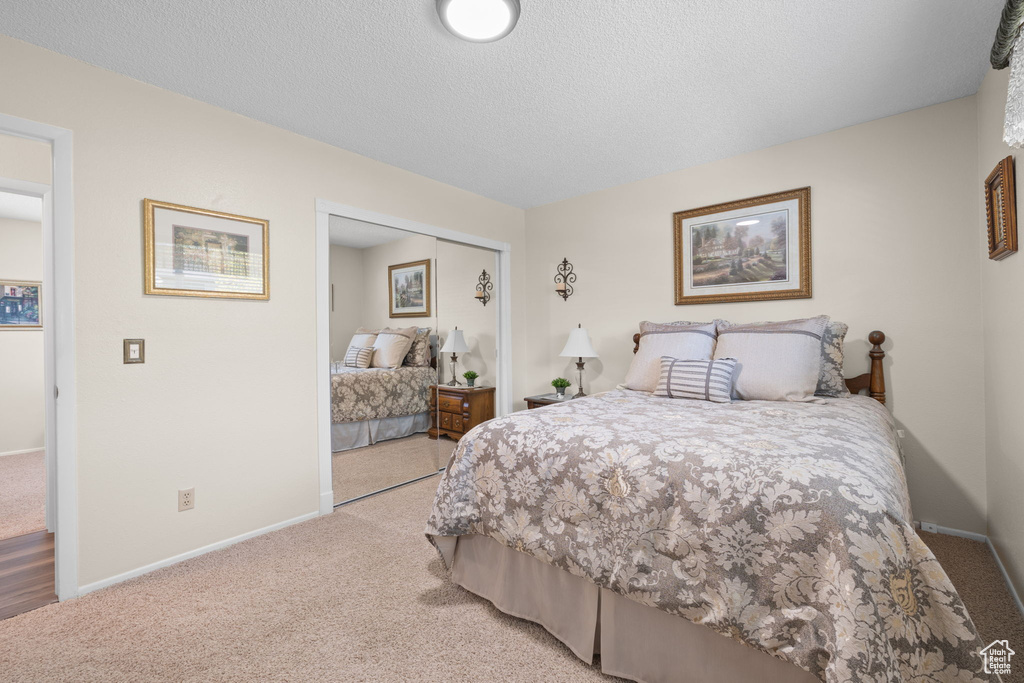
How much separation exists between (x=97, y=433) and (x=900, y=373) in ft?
14.0

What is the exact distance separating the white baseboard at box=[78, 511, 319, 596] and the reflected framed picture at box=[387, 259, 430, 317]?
1.54 metres

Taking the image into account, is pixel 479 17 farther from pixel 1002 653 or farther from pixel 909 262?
pixel 1002 653

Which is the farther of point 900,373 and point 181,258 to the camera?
point 900,373

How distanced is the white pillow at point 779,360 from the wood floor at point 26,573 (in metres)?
3.53

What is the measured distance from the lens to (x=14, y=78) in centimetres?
188

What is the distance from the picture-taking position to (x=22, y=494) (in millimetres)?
3242

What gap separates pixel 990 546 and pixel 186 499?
419cm

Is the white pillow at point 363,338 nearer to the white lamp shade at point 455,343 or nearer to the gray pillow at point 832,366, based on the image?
the white lamp shade at point 455,343

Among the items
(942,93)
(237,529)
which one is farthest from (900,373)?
(237,529)

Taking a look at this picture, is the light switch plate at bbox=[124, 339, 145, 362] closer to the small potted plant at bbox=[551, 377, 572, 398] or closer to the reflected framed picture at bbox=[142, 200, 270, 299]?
the reflected framed picture at bbox=[142, 200, 270, 299]

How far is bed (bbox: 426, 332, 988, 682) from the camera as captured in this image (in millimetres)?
1029

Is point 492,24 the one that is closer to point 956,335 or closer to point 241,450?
point 241,450

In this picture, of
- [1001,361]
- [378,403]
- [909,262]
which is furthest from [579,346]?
[1001,361]

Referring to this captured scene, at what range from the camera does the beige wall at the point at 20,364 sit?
4312 millimetres
